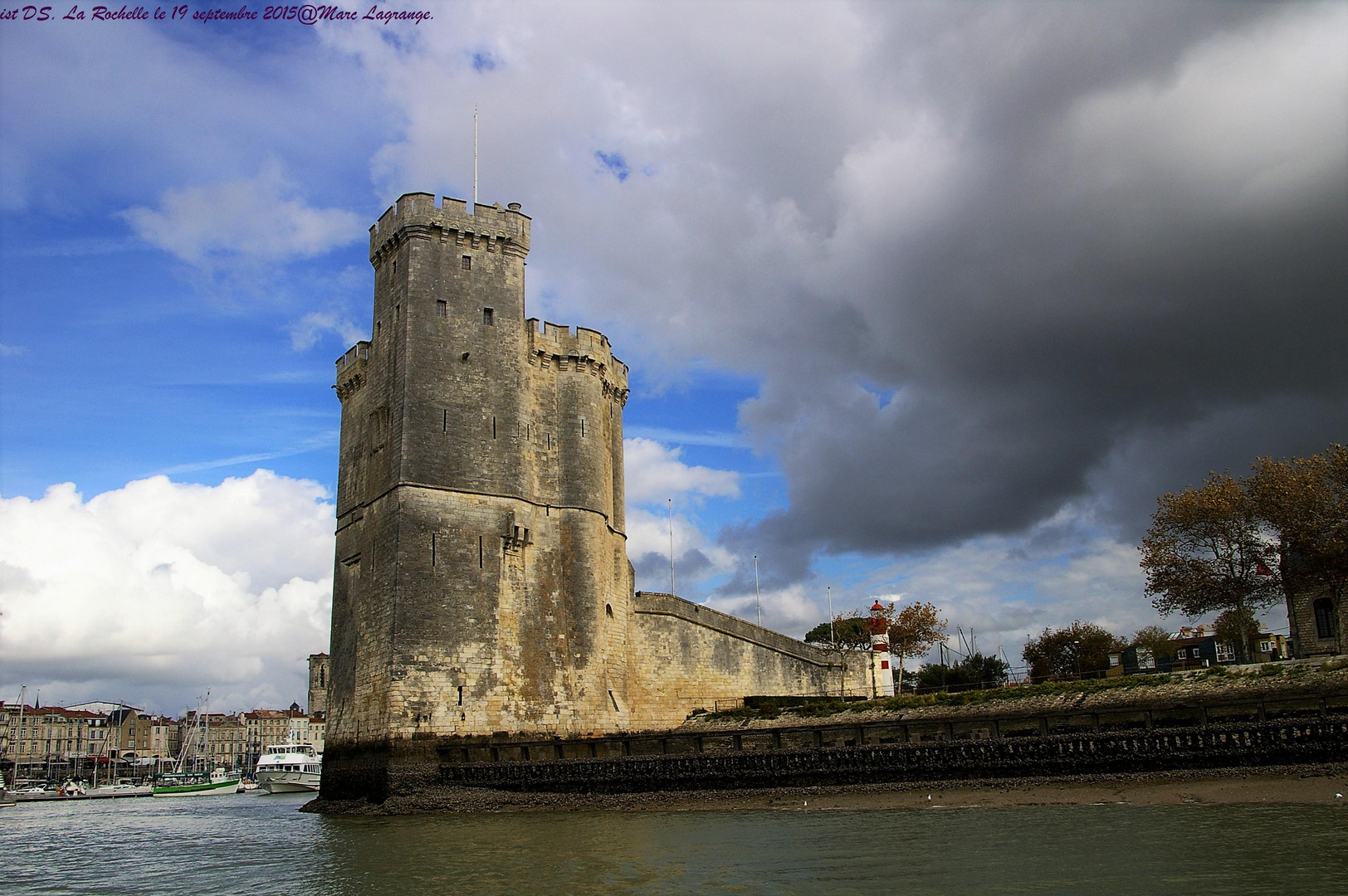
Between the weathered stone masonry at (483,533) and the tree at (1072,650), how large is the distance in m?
35.0

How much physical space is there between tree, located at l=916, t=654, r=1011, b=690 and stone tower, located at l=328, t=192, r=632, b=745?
24.6 m

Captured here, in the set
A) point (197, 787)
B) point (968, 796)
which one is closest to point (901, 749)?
point (968, 796)

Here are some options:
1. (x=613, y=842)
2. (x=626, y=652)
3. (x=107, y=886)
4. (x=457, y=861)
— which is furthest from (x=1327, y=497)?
(x=107, y=886)

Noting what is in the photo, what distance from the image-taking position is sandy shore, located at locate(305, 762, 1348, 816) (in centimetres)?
1920

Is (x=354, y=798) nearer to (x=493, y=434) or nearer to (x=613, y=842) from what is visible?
(x=493, y=434)

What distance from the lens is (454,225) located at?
3534 cm

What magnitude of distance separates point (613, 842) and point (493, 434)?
17.9 m

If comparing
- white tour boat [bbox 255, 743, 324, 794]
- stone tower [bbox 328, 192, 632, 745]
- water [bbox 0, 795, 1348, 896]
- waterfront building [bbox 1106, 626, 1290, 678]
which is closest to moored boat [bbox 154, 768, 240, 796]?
white tour boat [bbox 255, 743, 324, 794]

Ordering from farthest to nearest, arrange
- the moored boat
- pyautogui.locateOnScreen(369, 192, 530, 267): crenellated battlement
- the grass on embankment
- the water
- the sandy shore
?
the moored boat → pyautogui.locateOnScreen(369, 192, 530, 267): crenellated battlement → the grass on embankment → the sandy shore → the water

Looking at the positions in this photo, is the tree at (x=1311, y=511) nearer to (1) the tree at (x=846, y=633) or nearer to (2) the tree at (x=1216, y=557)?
(2) the tree at (x=1216, y=557)

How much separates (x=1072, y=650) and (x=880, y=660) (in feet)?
103

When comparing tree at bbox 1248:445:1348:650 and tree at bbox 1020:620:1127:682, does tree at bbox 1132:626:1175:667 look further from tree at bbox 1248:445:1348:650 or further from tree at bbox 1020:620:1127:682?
tree at bbox 1248:445:1348:650

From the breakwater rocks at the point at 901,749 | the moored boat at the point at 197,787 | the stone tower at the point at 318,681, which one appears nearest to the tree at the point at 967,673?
the breakwater rocks at the point at 901,749

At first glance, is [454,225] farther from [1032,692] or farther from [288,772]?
[288,772]
